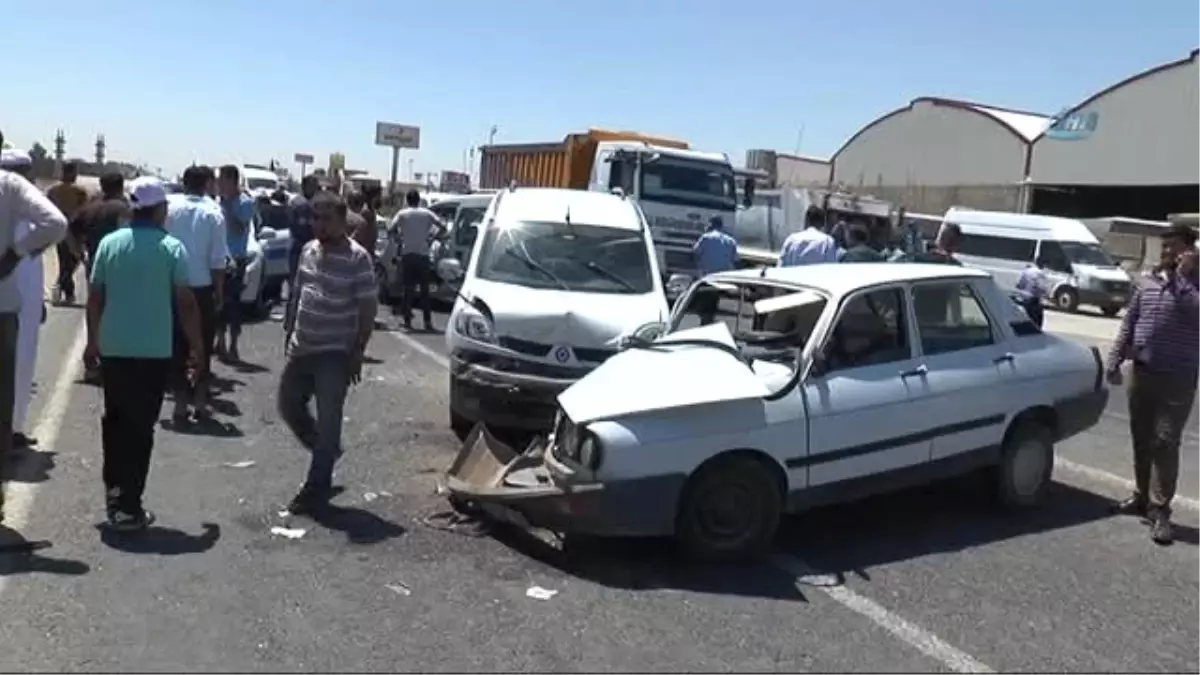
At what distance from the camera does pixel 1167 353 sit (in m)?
7.31

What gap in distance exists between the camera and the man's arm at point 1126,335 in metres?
7.54

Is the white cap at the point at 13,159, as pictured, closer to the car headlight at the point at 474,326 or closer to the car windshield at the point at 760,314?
the car headlight at the point at 474,326

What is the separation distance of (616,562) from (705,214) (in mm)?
16316

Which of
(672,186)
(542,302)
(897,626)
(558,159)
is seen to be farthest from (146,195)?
(558,159)

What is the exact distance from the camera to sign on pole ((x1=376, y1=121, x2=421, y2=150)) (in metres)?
35.9

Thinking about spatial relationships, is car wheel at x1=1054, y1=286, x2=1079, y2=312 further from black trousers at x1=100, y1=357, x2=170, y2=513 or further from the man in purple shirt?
black trousers at x1=100, y1=357, x2=170, y2=513

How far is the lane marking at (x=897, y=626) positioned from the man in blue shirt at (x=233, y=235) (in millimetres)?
6172

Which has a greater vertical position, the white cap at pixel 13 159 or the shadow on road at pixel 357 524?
the white cap at pixel 13 159

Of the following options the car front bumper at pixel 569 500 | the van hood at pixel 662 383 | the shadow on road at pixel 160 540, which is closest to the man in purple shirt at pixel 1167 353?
the van hood at pixel 662 383

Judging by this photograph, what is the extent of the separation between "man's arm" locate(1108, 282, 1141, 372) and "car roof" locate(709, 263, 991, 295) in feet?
2.82

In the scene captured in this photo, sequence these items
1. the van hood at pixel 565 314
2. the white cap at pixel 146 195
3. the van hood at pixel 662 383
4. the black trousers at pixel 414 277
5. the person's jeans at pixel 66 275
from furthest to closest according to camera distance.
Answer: the black trousers at pixel 414 277 → the person's jeans at pixel 66 275 → the van hood at pixel 565 314 → the white cap at pixel 146 195 → the van hood at pixel 662 383

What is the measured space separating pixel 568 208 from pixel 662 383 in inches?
179

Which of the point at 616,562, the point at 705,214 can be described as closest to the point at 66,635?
the point at 616,562

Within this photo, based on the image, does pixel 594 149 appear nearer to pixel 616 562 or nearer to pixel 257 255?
pixel 257 255
